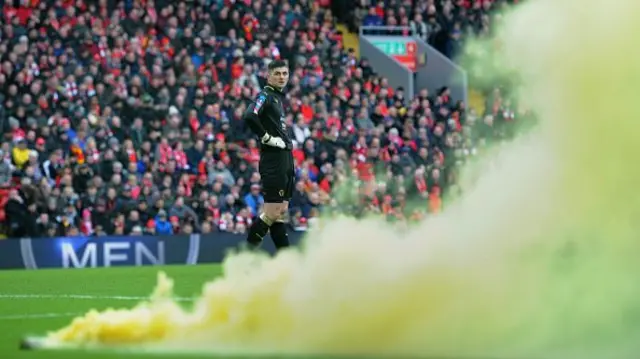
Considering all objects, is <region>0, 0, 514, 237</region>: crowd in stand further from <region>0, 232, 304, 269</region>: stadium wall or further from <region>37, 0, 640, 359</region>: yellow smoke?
<region>37, 0, 640, 359</region>: yellow smoke

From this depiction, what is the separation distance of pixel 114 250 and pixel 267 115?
345 inches

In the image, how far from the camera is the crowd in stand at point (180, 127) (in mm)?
24328

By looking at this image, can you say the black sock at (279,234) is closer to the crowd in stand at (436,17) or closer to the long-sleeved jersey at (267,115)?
the long-sleeved jersey at (267,115)

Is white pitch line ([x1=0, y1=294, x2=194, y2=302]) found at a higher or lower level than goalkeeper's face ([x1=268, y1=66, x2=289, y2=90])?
lower

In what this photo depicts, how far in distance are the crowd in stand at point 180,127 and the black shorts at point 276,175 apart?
7119 millimetres

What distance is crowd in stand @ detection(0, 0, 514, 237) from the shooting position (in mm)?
24328

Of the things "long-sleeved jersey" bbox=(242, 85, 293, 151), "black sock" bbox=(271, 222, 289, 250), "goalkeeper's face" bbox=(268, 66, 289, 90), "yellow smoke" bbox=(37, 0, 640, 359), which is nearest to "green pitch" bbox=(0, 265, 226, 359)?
"yellow smoke" bbox=(37, 0, 640, 359)

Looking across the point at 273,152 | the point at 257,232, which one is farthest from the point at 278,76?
the point at 257,232

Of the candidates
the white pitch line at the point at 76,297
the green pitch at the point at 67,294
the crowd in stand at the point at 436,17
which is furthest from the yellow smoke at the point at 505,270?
the crowd in stand at the point at 436,17

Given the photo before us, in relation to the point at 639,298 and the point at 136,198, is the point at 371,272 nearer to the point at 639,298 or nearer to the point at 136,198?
Answer: the point at 639,298

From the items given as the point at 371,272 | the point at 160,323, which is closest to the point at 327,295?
the point at 371,272

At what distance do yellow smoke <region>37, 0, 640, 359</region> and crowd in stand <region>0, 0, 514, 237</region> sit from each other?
41.0 ft

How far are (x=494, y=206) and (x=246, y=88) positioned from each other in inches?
714

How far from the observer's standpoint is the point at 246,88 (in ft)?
92.5
